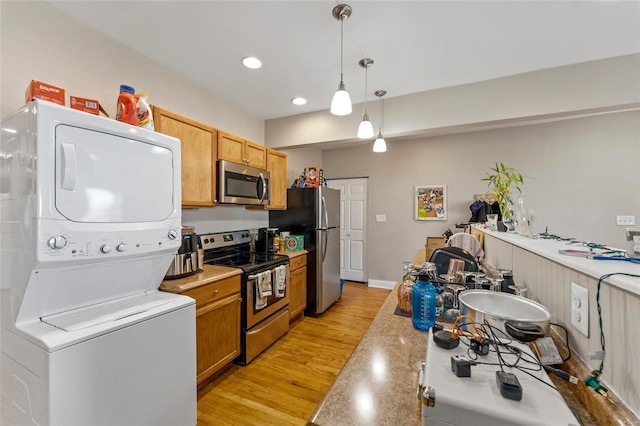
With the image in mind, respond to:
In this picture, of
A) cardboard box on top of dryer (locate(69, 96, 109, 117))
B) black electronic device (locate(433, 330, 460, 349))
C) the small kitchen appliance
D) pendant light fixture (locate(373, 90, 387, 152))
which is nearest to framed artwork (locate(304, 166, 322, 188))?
pendant light fixture (locate(373, 90, 387, 152))

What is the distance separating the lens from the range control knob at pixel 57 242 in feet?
3.55

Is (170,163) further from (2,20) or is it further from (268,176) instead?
(268,176)

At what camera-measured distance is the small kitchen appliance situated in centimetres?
188

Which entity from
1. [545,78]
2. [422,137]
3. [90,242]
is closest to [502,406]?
[90,242]

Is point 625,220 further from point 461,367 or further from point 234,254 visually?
point 234,254

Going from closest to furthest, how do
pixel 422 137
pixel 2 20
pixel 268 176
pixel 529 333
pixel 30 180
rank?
pixel 529 333, pixel 30 180, pixel 2 20, pixel 268 176, pixel 422 137

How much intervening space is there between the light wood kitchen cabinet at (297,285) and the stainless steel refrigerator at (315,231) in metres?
0.12

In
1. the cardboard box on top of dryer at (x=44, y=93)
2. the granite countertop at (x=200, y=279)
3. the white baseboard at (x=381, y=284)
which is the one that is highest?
the cardboard box on top of dryer at (x=44, y=93)

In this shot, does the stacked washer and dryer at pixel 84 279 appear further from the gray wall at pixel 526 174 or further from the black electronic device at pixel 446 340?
the gray wall at pixel 526 174

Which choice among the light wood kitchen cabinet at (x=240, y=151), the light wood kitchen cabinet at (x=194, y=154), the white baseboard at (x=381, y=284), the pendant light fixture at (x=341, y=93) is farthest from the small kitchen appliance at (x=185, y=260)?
the white baseboard at (x=381, y=284)

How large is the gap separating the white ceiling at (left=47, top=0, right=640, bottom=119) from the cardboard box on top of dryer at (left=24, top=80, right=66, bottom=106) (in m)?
0.72

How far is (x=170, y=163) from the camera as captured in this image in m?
1.58

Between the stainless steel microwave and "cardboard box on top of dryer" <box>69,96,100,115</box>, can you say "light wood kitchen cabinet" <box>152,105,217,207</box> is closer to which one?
the stainless steel microwave

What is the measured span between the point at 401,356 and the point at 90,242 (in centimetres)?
141
